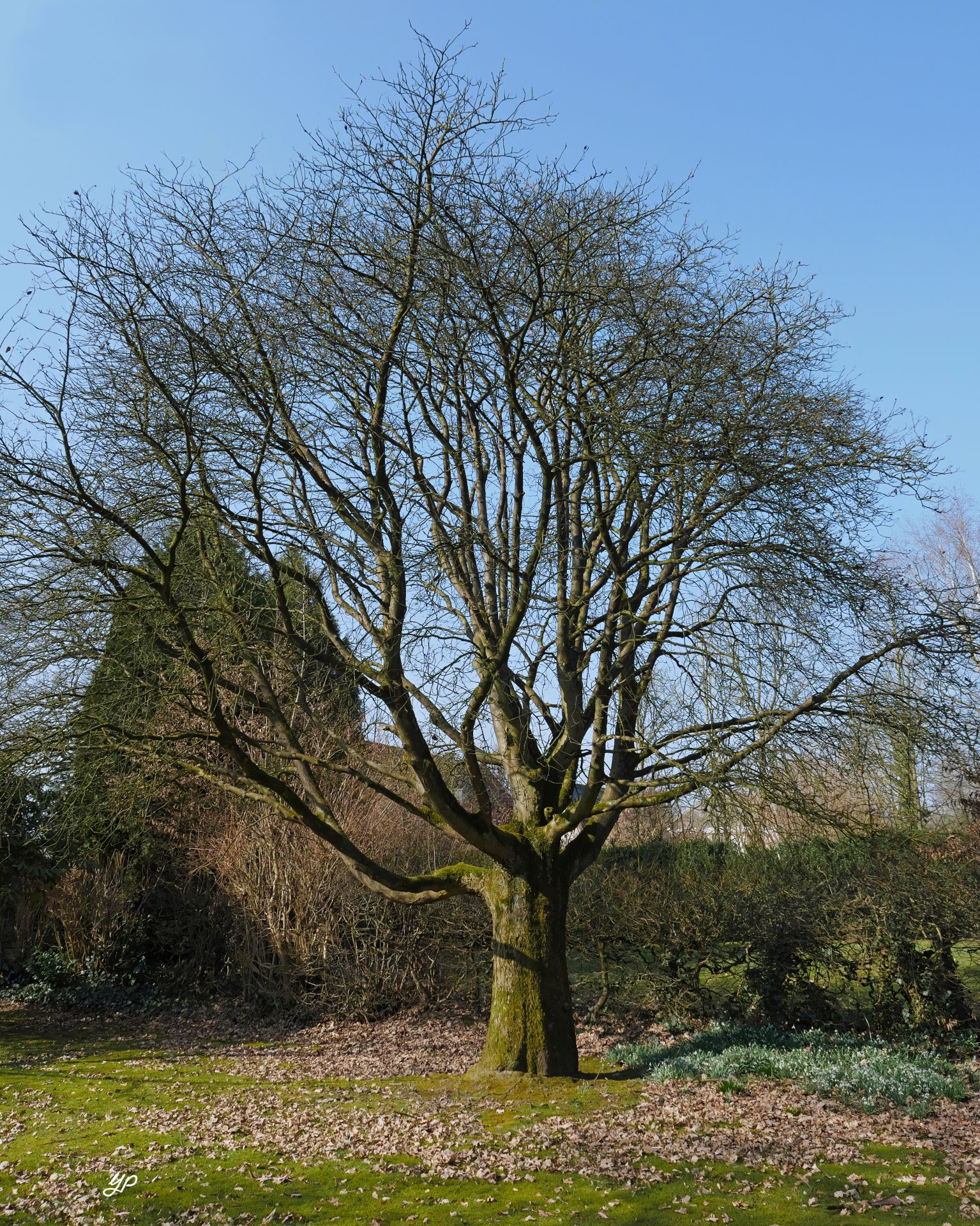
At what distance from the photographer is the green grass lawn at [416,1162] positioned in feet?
16.1

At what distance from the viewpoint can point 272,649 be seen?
27.0 feet

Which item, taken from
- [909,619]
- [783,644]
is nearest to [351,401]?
[783,644]

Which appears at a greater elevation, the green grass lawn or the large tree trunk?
the large tree trunk

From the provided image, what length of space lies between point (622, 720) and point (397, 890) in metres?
2.61

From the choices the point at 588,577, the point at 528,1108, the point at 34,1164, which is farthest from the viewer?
the point at 588,577

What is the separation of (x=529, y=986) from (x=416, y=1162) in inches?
90.7

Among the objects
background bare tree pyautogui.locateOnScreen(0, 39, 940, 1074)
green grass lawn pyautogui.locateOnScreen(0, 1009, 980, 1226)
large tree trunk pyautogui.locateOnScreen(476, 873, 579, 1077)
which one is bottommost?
green grass lawn pyautogui.locateOnScreen(0, 1009, 980, 1226)

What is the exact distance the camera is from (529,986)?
7.88m

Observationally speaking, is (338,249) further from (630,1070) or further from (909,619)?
(630,1070)

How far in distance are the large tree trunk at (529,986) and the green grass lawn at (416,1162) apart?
211mm

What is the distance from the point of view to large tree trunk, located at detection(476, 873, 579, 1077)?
7.73 meters

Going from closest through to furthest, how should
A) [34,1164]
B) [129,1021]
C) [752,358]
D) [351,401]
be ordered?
[34,1164], [752,358], [351,401], [129,1021]

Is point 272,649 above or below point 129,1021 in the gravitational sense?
above

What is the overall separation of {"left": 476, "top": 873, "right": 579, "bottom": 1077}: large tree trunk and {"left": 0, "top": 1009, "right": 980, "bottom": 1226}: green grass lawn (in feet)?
0.69
